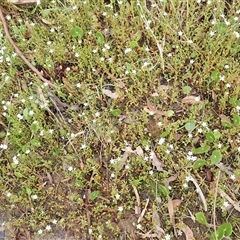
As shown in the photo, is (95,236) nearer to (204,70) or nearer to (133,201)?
(133,201)

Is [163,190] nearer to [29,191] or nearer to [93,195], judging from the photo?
[93,195]

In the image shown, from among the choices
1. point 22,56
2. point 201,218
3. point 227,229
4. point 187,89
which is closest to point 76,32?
point 22,56

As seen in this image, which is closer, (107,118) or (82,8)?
(107,118)

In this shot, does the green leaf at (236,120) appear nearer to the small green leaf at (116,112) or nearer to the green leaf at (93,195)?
the small green leaf at (116,112)

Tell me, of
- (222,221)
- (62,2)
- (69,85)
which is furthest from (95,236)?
(62,2)

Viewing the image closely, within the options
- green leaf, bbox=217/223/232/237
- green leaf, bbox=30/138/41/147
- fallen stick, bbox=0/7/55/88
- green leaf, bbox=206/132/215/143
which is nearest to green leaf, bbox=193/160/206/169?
green leaf, bbox=206/132/215/143

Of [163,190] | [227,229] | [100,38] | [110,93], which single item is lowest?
[227,229]

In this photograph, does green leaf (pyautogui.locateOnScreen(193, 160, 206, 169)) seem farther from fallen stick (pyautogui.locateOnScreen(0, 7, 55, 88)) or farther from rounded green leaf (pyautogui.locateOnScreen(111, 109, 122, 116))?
fallen stick (pyautogui.locateOnScreen(0, 7, 55, 88))
